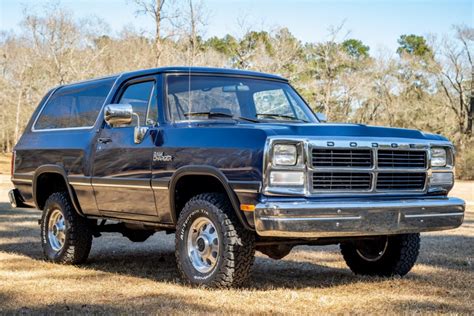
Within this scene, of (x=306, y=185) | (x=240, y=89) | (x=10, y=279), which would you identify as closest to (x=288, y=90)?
(x=240, y=89)

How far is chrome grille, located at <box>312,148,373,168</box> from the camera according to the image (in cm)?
612

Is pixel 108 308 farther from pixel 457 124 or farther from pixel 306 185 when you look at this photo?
pixel 457 124

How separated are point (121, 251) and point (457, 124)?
188ft

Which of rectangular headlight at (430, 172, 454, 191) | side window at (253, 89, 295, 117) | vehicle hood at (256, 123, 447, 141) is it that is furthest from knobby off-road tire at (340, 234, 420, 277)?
side window at (253, 89, 295, 117)

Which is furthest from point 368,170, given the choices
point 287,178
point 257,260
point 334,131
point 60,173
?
point 60,173

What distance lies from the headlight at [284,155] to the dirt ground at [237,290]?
1.07 metres

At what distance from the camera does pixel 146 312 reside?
5.50 meters

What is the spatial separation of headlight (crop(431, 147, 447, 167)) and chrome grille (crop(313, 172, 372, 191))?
0.85m

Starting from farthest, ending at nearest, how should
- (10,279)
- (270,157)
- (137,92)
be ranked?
1. (137,92)
2. (10,279)
3. (270,157)

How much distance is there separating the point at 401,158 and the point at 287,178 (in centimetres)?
121

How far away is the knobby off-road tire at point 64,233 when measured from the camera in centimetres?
854

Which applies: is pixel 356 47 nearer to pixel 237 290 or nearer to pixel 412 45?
pixel 412 45

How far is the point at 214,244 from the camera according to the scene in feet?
21.6

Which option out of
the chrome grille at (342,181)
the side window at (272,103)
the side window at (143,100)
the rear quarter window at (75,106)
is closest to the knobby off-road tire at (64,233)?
the rear quarter window at (75,106)
